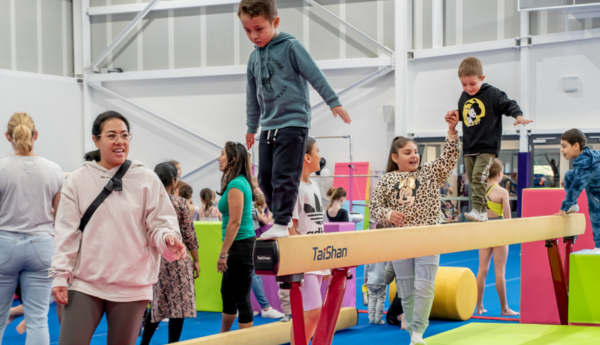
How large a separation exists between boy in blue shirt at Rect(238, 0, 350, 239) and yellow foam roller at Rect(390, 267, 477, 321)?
323cm

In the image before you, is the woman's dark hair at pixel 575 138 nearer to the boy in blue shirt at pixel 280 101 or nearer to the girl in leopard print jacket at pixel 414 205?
the girl in leopard print jacket at pixel 414 205

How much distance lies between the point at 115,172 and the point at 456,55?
10.8 meters

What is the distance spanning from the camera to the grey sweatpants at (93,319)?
88.0 inches

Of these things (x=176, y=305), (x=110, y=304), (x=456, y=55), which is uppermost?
(x=456, y=55)

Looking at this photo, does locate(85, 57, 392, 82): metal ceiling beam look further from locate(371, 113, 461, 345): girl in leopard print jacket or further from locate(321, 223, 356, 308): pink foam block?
locate(371, 113, 461, 345): girl in leopard print jacket

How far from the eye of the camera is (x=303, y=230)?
3.23 meters

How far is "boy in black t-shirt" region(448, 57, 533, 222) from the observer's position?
4.08m

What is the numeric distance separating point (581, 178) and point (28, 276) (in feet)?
12.9

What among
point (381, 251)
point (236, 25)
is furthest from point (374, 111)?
point (381, 251)

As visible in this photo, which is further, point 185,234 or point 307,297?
point 185,234

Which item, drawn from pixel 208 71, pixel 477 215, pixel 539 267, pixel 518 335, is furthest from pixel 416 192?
pixel 208 71

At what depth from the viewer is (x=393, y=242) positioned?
2.80 meters

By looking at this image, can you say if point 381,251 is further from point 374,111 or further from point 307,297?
point 374,111

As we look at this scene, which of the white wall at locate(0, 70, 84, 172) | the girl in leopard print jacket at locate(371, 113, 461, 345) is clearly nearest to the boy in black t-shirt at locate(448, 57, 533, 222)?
the girl in leopard print jacket at locate(371, 113, 461, 345)
